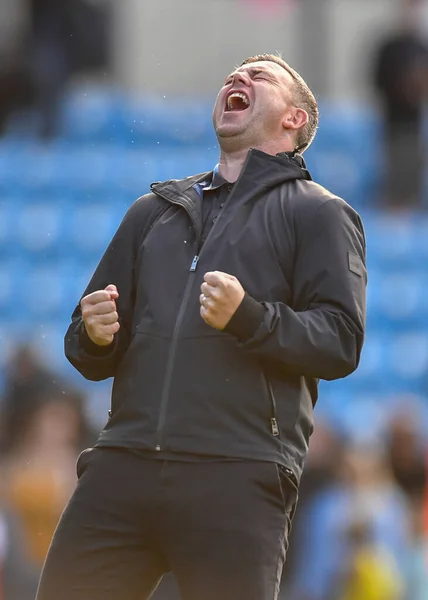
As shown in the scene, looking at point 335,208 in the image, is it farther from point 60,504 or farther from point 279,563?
point 60,504

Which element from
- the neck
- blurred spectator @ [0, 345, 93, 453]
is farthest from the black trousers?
blurred spectator @ [0, 345, 93, 453]

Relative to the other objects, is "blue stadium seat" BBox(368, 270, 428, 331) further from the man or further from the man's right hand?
the man's right hand

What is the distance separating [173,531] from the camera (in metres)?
3.58

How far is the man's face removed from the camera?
12.8 feet

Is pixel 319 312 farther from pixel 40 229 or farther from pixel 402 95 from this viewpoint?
pixel 402 95

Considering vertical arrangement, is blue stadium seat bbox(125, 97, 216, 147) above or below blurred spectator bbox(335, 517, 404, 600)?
above

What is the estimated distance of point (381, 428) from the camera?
875 centimetres

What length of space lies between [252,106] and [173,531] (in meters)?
1.17

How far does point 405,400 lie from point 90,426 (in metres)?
2.72

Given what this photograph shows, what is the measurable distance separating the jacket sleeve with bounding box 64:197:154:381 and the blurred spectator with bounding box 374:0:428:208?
7.28 meters

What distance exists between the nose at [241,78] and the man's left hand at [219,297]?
0.69m

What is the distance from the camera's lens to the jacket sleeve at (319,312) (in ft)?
11.7

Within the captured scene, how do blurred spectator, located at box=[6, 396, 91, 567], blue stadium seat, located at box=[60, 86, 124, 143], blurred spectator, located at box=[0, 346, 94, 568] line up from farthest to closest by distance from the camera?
1. blue stadium seat, located at box=[60, 86, 124, 143]
2. blurred spectator, located at box=[6, 396, 91, 567]
3. blurred spectator, located at box=[0, 346, 94, 568]

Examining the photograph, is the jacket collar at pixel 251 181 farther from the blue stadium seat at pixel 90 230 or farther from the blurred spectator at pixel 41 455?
the blue stadium seat at pixel 90 230
